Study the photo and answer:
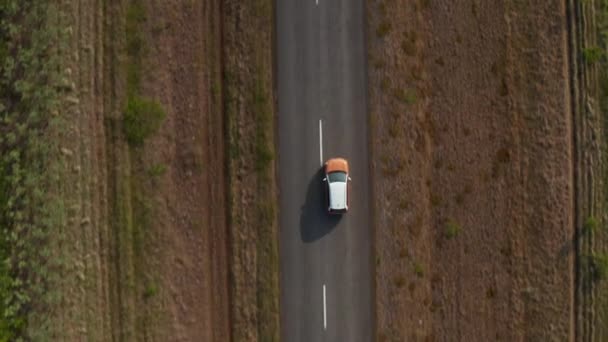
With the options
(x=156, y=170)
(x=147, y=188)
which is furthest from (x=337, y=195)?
(x=147, y=188)

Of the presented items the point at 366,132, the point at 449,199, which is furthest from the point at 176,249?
the point at 449,199

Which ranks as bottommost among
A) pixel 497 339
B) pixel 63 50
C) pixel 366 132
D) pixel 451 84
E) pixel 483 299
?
pixel 497 339

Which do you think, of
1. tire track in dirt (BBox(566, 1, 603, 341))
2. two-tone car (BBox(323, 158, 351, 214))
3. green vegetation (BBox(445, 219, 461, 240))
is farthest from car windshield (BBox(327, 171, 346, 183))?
tire track in dirt (BBox(566, 1, 603, 341))

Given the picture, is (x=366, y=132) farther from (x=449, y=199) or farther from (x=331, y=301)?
(x=331, y=301)

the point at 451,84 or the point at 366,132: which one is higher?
the point at 451,84

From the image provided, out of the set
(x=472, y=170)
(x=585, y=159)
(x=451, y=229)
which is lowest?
(x=451, y=229)

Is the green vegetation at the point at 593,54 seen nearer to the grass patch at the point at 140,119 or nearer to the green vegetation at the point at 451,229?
the green vegetation at the point at 451,229

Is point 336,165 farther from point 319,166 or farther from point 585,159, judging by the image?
point 585,159
